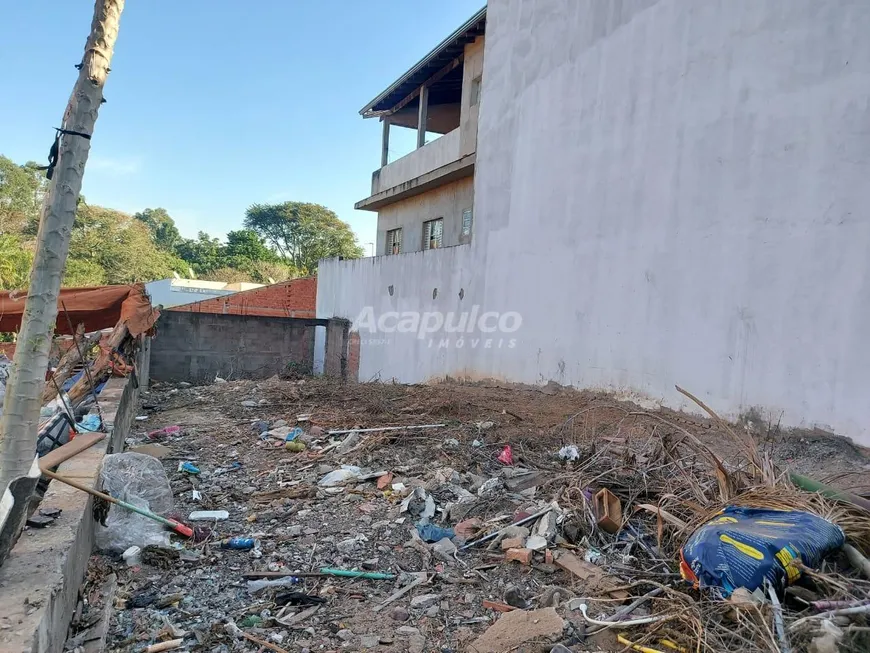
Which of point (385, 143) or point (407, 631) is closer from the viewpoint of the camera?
point (407, 631)

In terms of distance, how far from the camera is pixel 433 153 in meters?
13.6

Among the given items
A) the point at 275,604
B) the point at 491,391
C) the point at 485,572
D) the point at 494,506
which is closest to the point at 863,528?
the point at 485,572

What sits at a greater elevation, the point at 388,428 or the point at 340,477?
the point at 388,428

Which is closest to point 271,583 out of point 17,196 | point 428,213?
point 428,213

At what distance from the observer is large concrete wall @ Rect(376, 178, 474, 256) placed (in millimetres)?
12898

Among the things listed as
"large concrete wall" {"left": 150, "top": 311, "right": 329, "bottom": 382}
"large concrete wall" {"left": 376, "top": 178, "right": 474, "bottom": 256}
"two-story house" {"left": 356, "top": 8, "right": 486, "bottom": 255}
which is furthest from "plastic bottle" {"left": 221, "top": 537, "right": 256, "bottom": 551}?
"large concrete wall" {"left": 150, "top": 311, "right": 329, "bottom": 382}

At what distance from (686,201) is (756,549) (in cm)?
499

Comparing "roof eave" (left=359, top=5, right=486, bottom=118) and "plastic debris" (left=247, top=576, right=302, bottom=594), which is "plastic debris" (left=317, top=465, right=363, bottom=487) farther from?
"roof eave" (left=359, top=5, right=486, bottom=118)

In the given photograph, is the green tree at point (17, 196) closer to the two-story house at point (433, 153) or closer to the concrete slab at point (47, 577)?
the two-story house at point (433, 153)

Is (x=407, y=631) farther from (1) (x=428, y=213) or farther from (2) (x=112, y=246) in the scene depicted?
(2) (x=112, y=246)

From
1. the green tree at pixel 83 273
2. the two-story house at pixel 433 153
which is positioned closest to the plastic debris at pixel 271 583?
the two-story house at pixel 433 153

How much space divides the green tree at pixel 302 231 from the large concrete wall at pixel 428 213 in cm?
1981

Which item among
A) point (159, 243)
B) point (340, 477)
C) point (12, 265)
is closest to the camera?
point (340, 477)

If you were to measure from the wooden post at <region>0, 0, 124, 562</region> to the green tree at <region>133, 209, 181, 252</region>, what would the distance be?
44.0 meters
